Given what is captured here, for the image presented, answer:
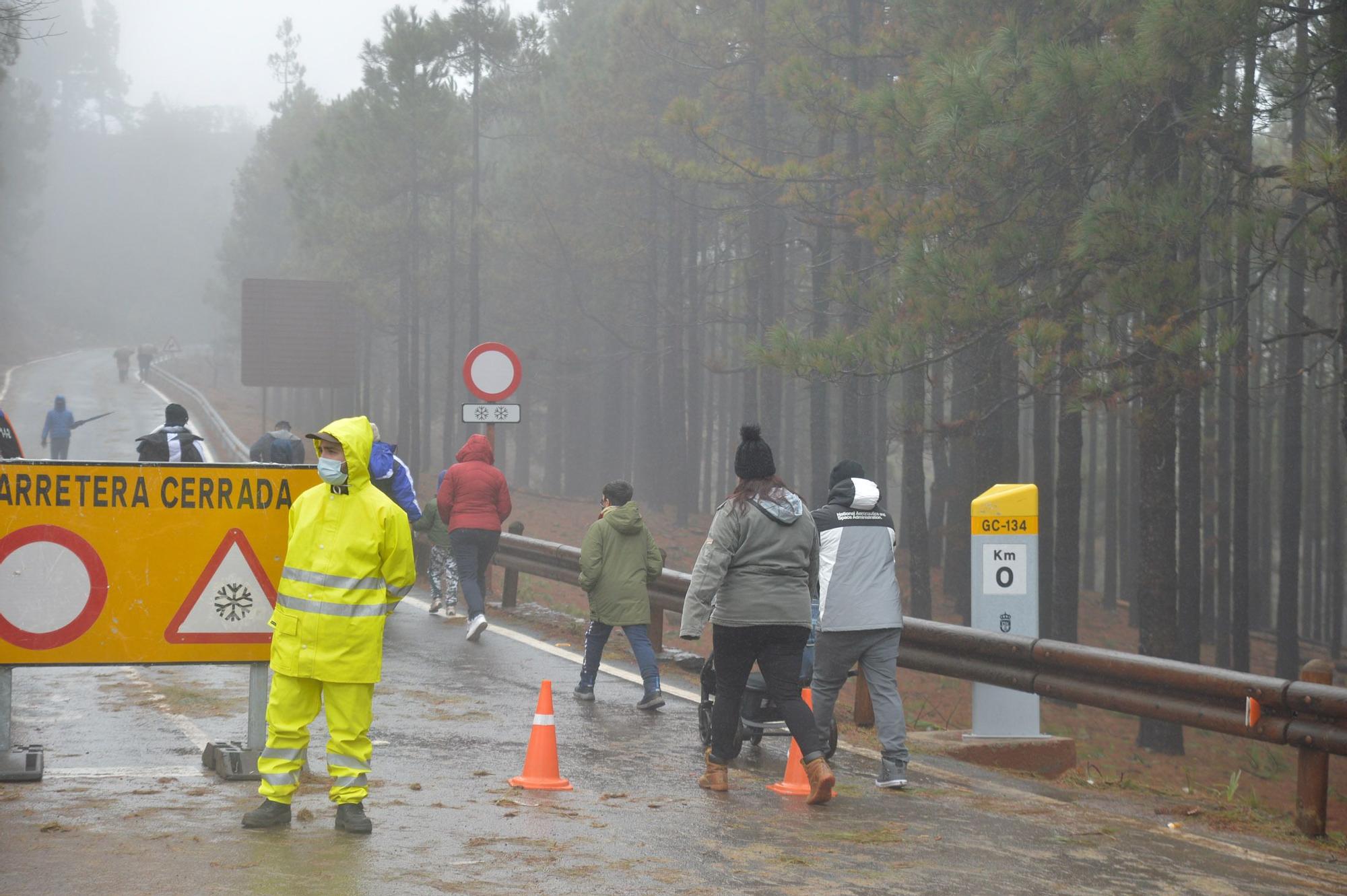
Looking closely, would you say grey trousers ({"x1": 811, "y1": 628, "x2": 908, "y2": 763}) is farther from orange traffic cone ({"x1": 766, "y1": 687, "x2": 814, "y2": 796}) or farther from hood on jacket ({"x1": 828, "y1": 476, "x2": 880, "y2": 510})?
hood on jacket ({"x1": 828, "y1": 476, "x2": 880, "y2": 510})

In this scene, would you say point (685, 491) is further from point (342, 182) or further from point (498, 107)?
point (342, 182)

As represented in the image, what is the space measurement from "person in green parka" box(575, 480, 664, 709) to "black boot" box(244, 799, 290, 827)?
14.7ft

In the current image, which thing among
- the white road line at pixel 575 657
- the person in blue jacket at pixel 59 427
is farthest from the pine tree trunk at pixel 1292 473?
the person in blue jacket at pixel 59 427

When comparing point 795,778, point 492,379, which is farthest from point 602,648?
point 492,379

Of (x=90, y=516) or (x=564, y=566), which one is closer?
(x=90, y=516)

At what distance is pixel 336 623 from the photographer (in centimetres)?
639

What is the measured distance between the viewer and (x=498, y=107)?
45156mm

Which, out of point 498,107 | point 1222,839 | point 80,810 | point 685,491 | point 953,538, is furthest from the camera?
point 498,107

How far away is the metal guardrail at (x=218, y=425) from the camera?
4012 centimetres

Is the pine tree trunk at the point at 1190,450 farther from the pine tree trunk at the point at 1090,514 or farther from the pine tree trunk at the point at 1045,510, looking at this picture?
the pine tree trunk at the point at 1090,514

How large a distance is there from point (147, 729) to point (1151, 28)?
1113cm

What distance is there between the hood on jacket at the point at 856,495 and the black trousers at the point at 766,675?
94 centimetres

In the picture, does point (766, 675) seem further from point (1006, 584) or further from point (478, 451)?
point (478, 451)

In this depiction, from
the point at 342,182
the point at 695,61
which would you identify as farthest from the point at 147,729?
the point at 342,182
